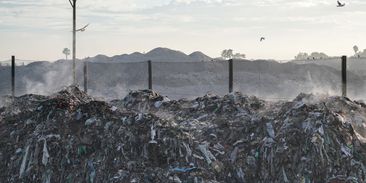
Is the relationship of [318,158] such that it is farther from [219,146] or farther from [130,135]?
[130,135]

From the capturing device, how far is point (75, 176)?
286 inches

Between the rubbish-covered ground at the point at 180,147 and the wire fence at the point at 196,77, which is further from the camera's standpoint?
the wire fence at the point at 196,77

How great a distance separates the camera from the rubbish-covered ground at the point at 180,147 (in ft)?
23.2

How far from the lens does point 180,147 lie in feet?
24.2

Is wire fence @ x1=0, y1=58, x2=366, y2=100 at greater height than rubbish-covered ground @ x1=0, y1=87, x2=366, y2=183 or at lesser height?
greater

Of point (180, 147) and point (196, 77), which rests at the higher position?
point (196, 77)

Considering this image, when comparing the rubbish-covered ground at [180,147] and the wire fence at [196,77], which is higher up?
the wire fence at [196,77]

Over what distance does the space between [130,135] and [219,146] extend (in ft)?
4.55

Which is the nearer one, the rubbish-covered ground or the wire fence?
the rubbish-covered ground

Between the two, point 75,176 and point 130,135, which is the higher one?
point 130,135

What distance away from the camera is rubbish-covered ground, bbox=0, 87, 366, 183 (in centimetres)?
708

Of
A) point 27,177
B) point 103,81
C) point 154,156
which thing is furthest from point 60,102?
point 103,81

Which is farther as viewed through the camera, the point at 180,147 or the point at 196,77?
the point at 196,77

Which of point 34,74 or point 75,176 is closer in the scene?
point 75,176
